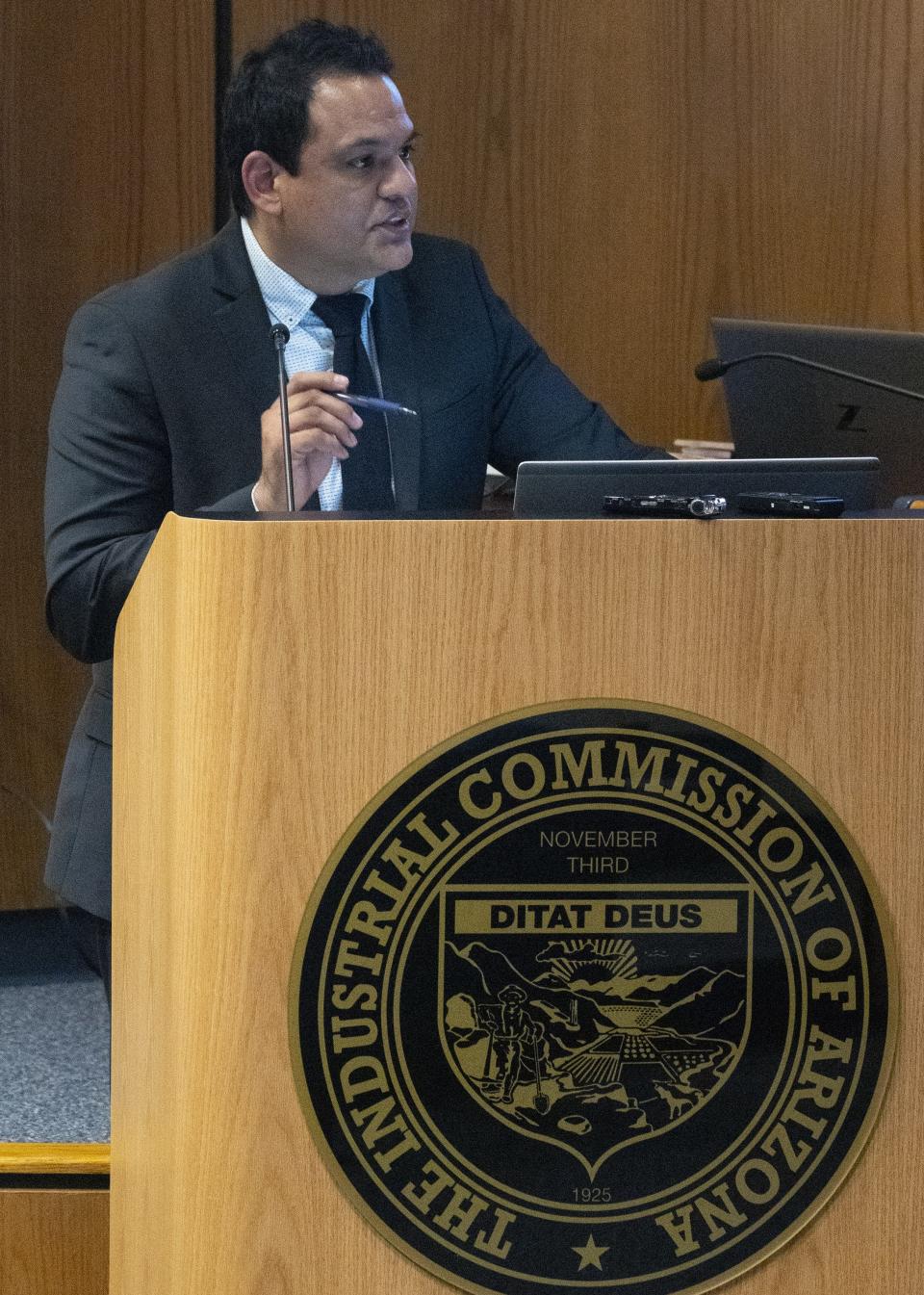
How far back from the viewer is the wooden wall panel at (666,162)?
263 centimetres

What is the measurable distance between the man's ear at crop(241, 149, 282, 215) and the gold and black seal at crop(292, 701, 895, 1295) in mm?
1018

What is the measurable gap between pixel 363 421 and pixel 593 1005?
0.88 meters

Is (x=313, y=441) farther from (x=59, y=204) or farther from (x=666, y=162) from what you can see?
(x=666, y=162)

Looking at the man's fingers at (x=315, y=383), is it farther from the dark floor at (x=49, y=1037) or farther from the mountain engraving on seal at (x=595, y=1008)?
the dark floor at (x=49, y=1037)

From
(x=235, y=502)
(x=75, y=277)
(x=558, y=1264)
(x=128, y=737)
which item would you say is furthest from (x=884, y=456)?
(x=75, y=277)

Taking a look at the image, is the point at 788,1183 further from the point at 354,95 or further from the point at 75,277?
the point at 75,277

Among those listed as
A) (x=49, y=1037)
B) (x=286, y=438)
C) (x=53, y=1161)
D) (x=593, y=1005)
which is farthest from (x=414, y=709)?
(x=49, y=1037)

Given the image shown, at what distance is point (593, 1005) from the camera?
0.88 meters

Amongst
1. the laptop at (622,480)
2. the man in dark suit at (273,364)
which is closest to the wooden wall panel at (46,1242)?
the man in dark suit at (273,364)

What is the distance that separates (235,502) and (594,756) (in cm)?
54

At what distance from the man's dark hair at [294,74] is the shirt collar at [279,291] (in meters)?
0.07

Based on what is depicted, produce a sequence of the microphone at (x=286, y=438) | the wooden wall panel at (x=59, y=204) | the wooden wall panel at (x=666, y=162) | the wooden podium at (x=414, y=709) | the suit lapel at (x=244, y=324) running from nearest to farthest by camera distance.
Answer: the wooden podium at (x=414, y=709) < the microphone at (x=286, y=438) < the suit lapel at (x=244, y=324) < the wooden wall panel at (x=59, y=204) < the wooden wall panel at (x=666, y=162)

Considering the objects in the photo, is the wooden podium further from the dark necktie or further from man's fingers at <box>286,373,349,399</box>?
the dark necktie

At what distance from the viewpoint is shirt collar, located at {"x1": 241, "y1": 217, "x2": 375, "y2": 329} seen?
171 centimetres
